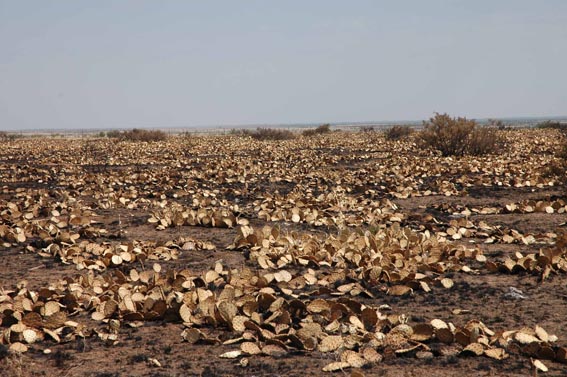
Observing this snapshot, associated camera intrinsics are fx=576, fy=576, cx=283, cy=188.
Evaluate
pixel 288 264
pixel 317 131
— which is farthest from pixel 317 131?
pixel 288 264

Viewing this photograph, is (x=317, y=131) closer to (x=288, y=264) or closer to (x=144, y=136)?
(x=144, y=136)

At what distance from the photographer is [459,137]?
56.9ft

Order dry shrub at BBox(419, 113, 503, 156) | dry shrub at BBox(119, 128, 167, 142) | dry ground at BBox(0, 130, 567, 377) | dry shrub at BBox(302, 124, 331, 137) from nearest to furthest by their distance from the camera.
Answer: dry ground at BBox(0, 130, 567, 377)
dry shrub at BBox(419, 113, 503, 156)
dry shrub at BBox(119, 128, 167, 142)
dry shrub at BBox(302, 124, 331, 137)

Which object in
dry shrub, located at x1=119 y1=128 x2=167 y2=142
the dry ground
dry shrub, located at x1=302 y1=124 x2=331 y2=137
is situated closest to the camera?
the dry ground

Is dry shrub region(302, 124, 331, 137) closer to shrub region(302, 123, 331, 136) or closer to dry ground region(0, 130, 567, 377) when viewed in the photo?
shrub region(302, 123, 331, 136)

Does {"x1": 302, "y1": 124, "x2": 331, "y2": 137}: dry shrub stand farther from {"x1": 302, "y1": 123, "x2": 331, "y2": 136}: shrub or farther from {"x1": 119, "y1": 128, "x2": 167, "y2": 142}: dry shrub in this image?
{"x1": 119, "y1": 128, "x2": 167, "y2": 142}: dry shrub

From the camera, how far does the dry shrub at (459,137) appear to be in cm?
1725

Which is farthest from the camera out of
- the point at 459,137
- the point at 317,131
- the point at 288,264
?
the point at 317,131

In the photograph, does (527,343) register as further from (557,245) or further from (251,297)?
(557,245)

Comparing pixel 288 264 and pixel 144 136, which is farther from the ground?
pixel 144 136

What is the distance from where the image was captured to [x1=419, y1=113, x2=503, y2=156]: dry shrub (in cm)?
1725

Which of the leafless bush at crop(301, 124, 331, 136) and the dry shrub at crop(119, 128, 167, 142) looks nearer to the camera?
the dry shrub at crop(119, 128, 167, 142)

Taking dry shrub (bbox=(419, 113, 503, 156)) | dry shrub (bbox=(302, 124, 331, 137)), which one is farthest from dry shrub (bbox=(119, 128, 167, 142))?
dry shrub (bbox=(419, 113, 503, 156))

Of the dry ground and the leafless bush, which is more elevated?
the leafless bush
